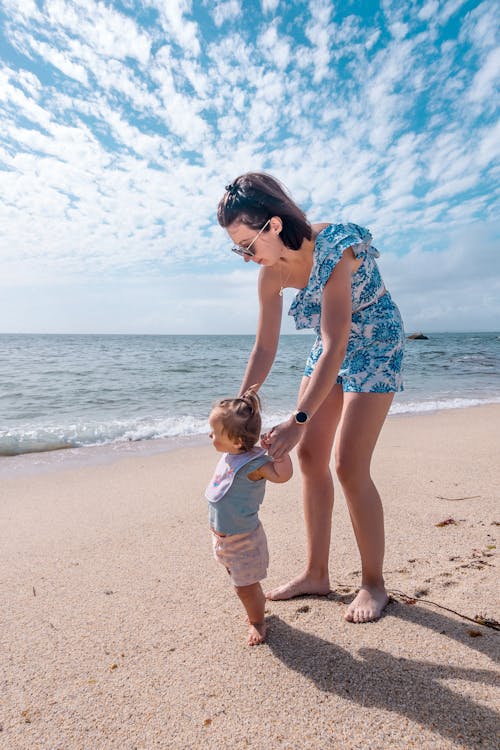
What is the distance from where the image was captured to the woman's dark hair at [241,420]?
6.18 feet

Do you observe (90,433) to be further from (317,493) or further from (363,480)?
(363,480)

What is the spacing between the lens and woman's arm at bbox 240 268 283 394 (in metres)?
2.38

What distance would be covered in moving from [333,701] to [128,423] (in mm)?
6672

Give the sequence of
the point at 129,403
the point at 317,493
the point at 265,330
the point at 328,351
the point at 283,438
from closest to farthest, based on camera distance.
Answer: the point at 283,438 < the point at 328,351 < the point at 317,493 < the point at 265,330 < the point at 129,403

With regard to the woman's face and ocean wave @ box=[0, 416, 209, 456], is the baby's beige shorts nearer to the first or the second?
the woman's face

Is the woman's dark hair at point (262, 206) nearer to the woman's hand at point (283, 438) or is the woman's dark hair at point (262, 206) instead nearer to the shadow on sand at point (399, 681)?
the woman's hand at point (283, 438)

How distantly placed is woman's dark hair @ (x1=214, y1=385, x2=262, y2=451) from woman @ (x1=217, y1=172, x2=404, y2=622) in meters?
0.20

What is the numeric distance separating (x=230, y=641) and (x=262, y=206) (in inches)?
70.3

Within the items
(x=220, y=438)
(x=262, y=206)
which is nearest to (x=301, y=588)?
(x=220, y=438)

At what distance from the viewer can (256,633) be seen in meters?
1.98

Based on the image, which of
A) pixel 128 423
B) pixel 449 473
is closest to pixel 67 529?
pixel 449 473

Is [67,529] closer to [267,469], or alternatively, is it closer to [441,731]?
[267,469]

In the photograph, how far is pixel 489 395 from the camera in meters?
11.2

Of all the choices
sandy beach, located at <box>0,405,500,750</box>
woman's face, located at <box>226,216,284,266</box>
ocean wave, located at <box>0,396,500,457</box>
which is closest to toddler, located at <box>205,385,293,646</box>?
sandy beach, located at <box>0,405,500,750</box>
